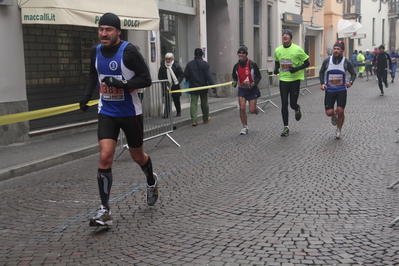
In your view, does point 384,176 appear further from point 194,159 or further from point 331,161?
point 194,159

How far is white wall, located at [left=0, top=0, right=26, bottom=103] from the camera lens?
10297 millimetres

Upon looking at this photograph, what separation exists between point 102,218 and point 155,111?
490 centimetres

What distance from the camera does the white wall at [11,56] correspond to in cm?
1030

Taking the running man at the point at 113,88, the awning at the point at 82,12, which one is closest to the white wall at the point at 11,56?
the awning at the point at 82,12

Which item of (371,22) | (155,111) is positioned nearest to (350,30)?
(371,22)

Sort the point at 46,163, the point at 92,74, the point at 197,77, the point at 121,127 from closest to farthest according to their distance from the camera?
the point at 121,127, the point at 92,74, the point at 46,163, the point at 197,77

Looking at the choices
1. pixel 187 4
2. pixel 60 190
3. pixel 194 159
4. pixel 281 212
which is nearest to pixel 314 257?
pixel 281 212

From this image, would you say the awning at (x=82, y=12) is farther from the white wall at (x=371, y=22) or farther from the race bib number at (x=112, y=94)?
the white wall at (x=371, y=22)

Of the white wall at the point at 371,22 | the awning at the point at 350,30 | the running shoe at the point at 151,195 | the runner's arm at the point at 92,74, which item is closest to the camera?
the runner's arm at the point at 92,74

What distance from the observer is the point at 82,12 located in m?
11.0

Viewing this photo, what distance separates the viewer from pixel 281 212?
17.5 feet

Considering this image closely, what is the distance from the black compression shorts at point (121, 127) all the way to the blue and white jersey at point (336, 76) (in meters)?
5.71

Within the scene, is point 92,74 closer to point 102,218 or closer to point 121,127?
point 121,127

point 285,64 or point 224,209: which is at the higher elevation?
point 285,64
